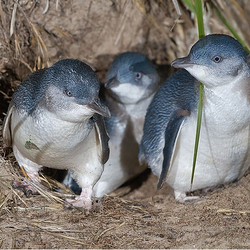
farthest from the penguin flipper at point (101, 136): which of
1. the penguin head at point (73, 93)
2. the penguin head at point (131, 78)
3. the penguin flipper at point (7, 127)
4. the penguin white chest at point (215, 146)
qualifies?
the penguin head at point (131, 78)

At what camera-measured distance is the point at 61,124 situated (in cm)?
423

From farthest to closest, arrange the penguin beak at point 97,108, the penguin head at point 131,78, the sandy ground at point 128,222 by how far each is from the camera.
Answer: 1. the penguin head at point 131,78
2. the penguin beak at point 97,108
3. the sandy ground at point 128,222

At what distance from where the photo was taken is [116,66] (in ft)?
19.0

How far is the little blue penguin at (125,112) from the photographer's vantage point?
5.72m

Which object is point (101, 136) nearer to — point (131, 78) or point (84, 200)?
point (84, 200)

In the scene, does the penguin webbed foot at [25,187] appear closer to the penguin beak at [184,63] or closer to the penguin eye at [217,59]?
the penguin beak at [184,63]

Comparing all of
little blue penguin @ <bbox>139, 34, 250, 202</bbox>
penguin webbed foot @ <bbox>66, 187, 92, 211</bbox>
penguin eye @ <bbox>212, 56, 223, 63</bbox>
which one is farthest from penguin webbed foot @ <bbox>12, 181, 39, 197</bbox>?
penguin eye @ <bbox>212, 56, 223, 63</bbox>

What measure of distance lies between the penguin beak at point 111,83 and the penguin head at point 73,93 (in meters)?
1.30

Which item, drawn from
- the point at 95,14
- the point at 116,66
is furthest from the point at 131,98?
the point at 95,14

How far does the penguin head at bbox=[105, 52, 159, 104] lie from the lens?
5.69 meters

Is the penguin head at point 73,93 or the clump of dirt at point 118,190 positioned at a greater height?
the penguin head at point 73,93

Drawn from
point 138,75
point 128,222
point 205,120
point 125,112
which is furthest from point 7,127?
point 205,120

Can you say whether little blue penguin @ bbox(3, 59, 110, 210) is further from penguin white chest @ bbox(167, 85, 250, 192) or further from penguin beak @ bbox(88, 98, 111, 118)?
penguin white chest @ bbox(167, 85, 250, 192)

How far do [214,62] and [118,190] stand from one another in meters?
2.73
